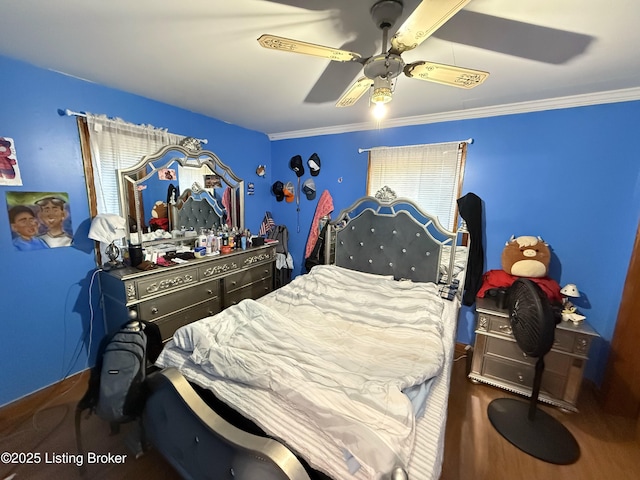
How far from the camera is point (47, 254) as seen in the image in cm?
199

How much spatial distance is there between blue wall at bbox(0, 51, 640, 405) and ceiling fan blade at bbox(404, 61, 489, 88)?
1.48 meters

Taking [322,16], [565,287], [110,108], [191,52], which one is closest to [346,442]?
[322,16]

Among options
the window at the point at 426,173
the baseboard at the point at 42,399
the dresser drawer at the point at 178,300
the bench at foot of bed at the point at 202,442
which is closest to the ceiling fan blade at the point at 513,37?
the window at the point at 426,173

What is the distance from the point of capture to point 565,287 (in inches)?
86.8

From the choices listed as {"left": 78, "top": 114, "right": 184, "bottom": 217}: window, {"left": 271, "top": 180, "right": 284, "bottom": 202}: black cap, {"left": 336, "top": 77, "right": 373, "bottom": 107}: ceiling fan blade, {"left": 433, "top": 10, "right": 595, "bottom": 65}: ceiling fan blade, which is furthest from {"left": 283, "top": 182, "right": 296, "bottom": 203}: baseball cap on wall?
{"left": 433, "top": 10, "right": 595, "bottom": 65}: ceiling fan blade

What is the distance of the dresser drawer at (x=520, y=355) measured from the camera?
202 cm

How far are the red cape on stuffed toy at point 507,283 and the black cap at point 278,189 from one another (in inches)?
108

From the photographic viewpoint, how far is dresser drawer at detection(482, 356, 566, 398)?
2.06 metres

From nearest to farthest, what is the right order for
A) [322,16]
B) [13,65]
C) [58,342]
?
1. [322,16]
2. [13,65]
3. [58,342]

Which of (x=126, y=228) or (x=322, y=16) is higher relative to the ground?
(x=322, y=16)

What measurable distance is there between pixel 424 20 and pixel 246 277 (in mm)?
2798

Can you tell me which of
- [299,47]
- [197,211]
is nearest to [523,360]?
[299,47]

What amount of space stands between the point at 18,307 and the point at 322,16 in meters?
2.82

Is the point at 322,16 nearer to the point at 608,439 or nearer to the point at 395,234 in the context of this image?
the point at 395,234
